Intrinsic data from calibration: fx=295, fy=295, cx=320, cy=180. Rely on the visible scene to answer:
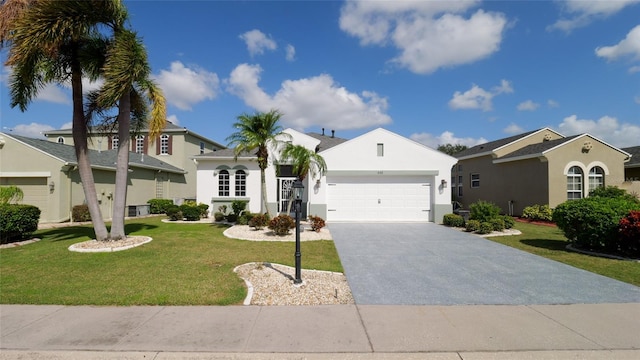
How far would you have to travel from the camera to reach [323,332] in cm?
402

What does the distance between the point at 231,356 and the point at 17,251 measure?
31.8ft

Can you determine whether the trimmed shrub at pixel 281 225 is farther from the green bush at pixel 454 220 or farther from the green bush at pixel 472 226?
the green bush at pixel 454 220

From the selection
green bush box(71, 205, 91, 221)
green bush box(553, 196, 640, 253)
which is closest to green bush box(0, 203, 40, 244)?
green bush box(71, 205, 91, 221)

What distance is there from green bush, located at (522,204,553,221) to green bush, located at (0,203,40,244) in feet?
73.7

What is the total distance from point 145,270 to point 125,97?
6099mm

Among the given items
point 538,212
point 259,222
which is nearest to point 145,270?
point 259,222

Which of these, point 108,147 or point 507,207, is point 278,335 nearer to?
point 507,207

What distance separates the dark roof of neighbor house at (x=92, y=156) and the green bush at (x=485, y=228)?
1959cm

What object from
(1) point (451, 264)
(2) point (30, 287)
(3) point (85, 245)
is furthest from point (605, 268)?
(3) point (85, 245)

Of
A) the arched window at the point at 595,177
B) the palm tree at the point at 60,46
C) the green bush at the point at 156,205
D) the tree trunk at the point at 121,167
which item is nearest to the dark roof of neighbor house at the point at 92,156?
the green bush at the point at 156,205

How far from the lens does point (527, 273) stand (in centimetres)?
679

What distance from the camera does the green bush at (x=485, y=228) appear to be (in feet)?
39.6

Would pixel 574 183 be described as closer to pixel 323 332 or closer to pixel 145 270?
pixel 323 332

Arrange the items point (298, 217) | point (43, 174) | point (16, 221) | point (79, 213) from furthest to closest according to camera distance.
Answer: point (79, 213) → point (43, 174) → point (16, 221) → point (298, 217)
